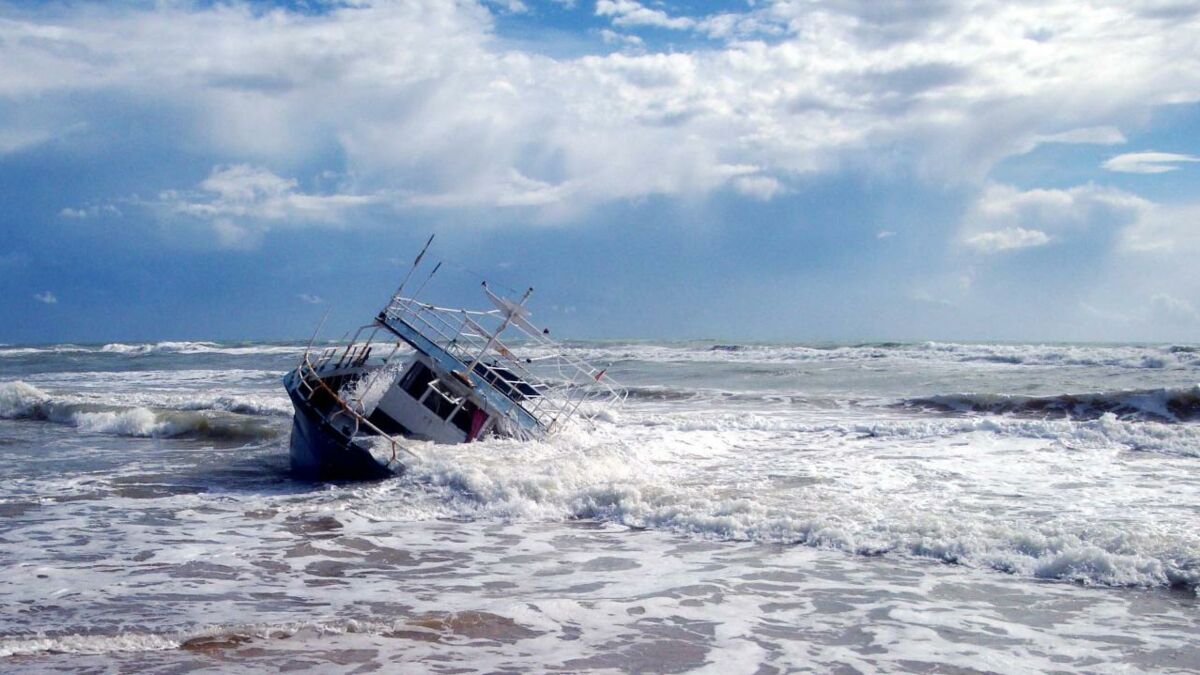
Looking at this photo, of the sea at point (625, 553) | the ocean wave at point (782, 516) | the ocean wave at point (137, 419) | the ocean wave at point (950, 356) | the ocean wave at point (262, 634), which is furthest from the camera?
the ocean wave at point (950, 356)

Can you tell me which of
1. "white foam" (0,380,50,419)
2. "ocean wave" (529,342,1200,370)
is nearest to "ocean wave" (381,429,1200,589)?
"white foam" (0,380,50,419)

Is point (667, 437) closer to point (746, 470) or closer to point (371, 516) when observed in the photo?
Answer: point (746, 470)

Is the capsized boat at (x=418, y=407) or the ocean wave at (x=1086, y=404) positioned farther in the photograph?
the ocean wave at (x=1086, y=404)

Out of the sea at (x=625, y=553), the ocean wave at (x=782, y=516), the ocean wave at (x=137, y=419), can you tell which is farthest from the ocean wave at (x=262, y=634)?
the ocean wave at (x=137, y=419)

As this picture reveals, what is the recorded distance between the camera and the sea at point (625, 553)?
24.2ft

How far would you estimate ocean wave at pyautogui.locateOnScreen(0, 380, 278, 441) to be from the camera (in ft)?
72.9

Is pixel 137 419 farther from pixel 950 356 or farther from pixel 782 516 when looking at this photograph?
pixel 950 356

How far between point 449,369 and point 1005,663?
9746 millimetres

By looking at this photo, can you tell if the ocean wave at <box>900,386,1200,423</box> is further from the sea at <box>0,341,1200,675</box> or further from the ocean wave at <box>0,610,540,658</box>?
the ocean wave at <box>0,610,540,658</box>

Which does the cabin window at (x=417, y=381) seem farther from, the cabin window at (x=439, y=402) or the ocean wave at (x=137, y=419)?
the ocean wave at (x=137, y=419)

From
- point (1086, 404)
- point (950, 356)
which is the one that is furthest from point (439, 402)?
point (950, 356)

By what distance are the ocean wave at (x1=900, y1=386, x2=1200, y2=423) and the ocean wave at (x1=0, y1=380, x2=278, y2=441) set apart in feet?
60.5

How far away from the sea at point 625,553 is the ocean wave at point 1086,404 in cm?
563

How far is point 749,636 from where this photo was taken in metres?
7.78
